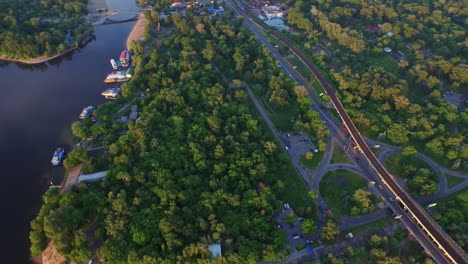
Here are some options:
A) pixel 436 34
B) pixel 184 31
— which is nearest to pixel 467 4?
pixel 436 34

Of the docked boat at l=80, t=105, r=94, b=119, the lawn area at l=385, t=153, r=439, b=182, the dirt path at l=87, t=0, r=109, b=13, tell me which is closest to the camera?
the lawn area at l=385, t=153, r=439, b=182

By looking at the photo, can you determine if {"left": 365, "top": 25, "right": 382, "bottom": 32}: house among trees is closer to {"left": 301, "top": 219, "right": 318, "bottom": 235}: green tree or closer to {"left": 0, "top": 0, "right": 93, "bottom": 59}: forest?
{"left": 301, "top": 219, "right": 318, "bottom": 235}: green tree

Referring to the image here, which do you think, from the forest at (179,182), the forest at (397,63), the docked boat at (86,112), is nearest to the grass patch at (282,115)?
the forest at (179,182)

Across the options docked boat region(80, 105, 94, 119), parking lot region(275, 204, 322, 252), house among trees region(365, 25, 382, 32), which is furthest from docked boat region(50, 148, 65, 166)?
house among trees region(365, 25, 382, 32)

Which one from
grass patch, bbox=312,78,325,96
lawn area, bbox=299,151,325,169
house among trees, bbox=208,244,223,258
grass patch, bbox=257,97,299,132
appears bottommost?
lawn area, bbox=299,151,325,169

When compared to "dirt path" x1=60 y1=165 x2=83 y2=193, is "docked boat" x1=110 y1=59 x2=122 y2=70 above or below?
above

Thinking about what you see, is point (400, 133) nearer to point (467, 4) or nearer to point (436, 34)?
point (436, 34)

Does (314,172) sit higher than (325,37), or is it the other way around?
(325,37)
